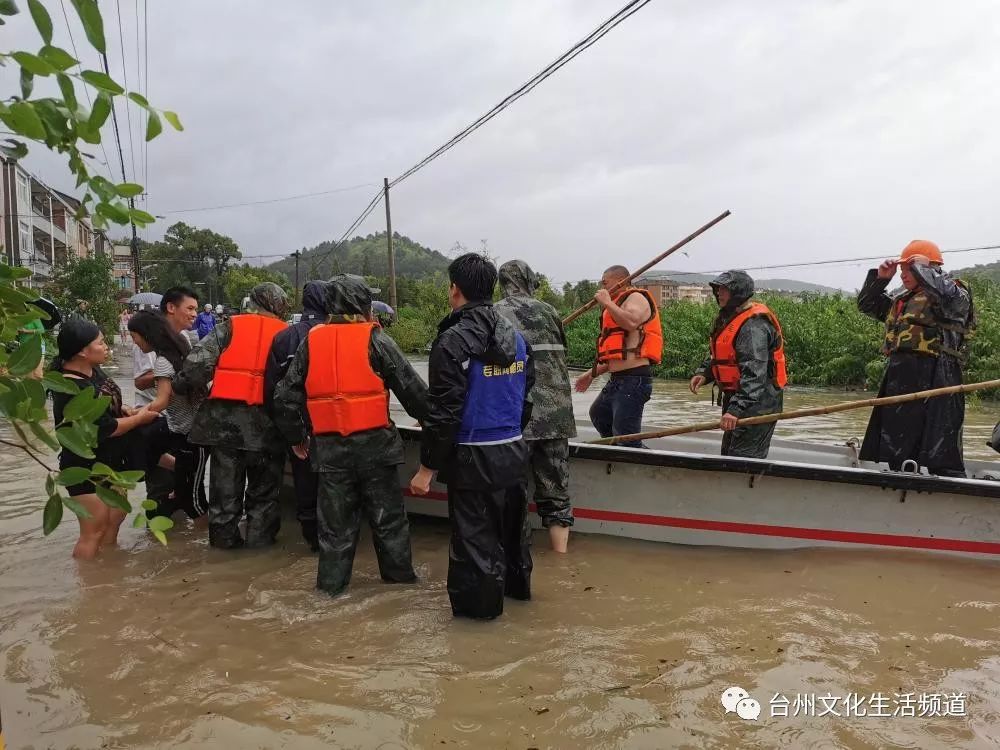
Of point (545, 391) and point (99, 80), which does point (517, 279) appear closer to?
point (545, 391)

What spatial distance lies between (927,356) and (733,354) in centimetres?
114

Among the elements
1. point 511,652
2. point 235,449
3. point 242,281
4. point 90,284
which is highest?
point 242,281

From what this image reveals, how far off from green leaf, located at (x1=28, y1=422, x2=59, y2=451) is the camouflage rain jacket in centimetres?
290

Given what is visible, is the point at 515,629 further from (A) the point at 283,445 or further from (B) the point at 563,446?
(A) the point at 283,445

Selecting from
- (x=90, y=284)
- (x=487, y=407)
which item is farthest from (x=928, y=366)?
(x=90, y=284)

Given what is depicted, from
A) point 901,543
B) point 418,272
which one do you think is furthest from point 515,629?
point 418,272

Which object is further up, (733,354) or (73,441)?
(733,354)

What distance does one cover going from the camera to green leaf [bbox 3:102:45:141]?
117 centimetres

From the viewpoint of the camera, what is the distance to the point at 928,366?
176 inches

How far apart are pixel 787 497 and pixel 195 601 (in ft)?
10.6

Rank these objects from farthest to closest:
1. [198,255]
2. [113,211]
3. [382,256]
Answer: [382,256], [198,255], [113,211]

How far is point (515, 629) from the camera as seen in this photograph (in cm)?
323

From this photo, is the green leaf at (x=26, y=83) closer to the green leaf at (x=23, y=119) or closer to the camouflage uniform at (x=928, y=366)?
the green leaf at (x=23, y=119)

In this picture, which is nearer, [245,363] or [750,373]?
[245,363]
